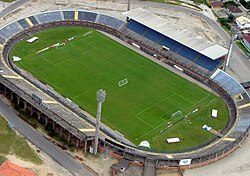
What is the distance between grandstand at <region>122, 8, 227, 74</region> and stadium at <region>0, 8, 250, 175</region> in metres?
0.24

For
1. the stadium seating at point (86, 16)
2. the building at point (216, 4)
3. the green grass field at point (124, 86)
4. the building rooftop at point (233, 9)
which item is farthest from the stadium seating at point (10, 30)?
the building rooftop at point (233, 9)

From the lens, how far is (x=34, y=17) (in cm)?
12525

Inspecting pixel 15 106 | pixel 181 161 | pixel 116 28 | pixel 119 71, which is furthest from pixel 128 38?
pixel 181 161

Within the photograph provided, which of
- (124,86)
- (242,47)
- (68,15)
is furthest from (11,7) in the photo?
(242,47)

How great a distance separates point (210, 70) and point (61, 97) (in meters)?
36.0

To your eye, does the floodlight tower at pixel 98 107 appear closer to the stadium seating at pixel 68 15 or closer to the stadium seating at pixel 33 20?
the stadium seating at pixel 33 20

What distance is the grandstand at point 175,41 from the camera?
363 ft

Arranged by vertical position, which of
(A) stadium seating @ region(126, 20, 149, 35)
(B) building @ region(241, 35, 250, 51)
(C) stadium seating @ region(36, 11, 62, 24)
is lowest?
Result: (B) building @ region(241, 35, 250, 51)

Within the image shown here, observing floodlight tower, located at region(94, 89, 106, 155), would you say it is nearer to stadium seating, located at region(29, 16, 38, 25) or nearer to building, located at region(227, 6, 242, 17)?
stadium seating, located at region(29, 16, 38, 25)

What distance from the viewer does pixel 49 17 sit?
126688 millimetres

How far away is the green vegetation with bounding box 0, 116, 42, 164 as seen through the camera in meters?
82.4

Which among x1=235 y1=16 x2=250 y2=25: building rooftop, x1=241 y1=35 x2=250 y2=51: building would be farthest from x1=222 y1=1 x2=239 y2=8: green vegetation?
x1=241 y1=35 x2=250 y2=51: building

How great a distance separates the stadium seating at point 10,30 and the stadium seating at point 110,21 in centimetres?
2191

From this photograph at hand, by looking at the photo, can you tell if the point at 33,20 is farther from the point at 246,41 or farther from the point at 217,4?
the point at 217,4
